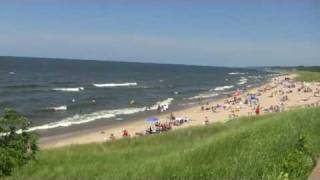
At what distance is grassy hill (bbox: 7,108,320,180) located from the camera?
11352 millimetres

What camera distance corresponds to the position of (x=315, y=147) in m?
12.4

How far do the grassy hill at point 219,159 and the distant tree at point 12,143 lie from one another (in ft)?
1.01

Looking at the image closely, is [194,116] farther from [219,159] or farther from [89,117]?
[219,159]

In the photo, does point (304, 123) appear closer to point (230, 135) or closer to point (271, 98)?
point (230, 135)

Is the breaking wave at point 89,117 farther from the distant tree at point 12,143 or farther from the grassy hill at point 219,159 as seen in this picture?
the distant tree at point 12,143

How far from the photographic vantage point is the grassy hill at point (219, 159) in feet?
37.2

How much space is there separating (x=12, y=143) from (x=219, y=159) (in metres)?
4.88

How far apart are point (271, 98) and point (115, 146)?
42305 mm

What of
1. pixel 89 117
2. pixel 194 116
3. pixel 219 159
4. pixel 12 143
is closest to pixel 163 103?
pixel 194 116

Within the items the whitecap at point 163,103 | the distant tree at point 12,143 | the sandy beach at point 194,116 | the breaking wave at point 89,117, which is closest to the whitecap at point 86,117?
the breaking wave at point 89,117

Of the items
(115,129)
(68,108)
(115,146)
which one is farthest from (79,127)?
(115,146)

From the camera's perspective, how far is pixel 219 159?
13414mm

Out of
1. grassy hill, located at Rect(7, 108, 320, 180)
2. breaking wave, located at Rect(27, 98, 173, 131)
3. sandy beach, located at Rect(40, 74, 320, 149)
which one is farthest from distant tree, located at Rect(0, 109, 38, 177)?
breaking wave, located at Rect(27, 98, 173, 131)

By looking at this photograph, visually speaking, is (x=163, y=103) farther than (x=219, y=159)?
Yes
